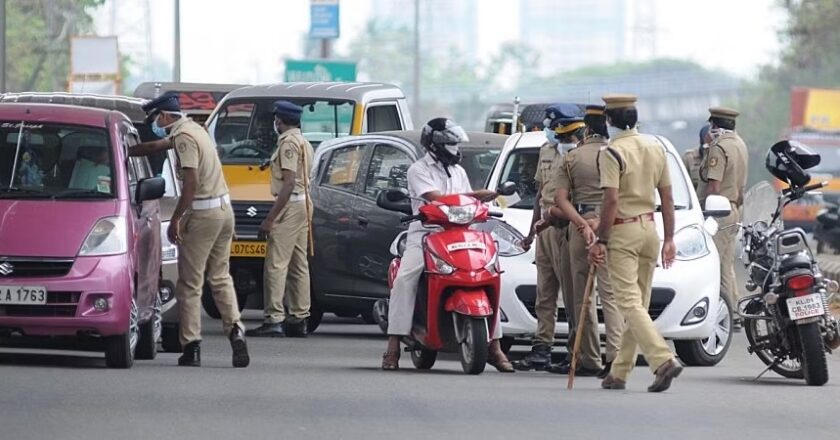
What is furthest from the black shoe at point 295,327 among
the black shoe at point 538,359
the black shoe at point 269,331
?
the black shoe at point 538,359

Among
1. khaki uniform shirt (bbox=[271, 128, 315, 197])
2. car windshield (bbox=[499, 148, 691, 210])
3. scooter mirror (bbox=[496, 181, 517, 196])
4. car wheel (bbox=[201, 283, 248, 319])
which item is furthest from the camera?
car wheel (bbox=[201, 283, 248, 319])

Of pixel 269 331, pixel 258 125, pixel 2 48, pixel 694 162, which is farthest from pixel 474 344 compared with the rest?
pixel 2 48

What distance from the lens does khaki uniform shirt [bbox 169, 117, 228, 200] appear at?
14.1m

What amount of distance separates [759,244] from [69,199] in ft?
15.0

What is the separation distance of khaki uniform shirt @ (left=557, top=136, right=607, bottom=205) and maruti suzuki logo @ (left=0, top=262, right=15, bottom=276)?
3506 millimetres

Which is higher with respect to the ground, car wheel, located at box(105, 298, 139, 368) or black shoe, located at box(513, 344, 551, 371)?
car wheel, located at box(105, 298, 139, 368)

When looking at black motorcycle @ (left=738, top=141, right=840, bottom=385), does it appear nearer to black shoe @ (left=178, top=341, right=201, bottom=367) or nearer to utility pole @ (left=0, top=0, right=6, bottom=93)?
black shoe @ (left=178, top=341, right=201, bottom=367)

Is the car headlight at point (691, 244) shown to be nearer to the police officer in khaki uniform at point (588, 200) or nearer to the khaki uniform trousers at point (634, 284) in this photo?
the police officer in khaki uniform at point (588, 200)

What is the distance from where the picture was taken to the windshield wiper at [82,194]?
1398 centimetres

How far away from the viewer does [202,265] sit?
14.4m

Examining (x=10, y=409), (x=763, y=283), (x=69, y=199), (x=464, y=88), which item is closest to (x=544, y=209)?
(x=763, y=283)

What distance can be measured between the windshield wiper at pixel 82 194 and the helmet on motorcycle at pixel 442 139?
2.12 m

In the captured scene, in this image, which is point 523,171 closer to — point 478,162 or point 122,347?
point 478,162

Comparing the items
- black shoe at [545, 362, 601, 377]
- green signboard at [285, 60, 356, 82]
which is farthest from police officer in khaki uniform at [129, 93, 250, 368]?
green signboard at [285, 60, 356, 82]
